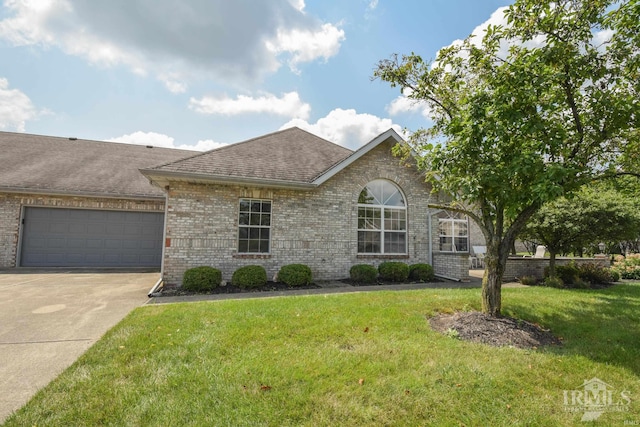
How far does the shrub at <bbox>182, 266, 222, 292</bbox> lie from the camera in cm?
829

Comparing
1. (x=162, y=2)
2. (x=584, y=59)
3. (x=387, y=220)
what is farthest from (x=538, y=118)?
(x=162, y=2)

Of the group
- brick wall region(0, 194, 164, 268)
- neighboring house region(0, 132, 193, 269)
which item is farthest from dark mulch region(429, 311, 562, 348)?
brick wall region(0, 194, 164, 268)

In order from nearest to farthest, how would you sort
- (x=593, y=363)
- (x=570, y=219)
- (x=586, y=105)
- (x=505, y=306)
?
1. (x=593, y=363)
2. (x=586, y=105)
3. (x=505, y=306)
4. (x=570, y=219)

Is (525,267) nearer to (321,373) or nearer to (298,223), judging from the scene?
(298,223)

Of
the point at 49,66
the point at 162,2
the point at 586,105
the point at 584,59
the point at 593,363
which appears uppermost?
the point at 162,2

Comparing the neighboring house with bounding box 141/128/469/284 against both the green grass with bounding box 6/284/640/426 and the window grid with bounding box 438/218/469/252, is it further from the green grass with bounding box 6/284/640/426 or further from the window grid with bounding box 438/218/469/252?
the green grass with bounding box 6/284/640/426

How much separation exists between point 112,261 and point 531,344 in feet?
50.0

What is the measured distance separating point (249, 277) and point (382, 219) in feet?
18.2

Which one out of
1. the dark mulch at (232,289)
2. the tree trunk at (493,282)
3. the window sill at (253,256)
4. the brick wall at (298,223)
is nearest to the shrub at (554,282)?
the brick wall at (298,223)

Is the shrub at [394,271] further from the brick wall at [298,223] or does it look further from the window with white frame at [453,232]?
the window with white frame at [453,232]

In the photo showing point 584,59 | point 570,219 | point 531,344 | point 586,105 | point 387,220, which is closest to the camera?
point 531,344

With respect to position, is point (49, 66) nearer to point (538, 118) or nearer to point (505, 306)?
point (538, 118)

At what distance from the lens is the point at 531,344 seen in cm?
461

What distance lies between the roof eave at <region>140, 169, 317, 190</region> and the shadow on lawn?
6.75 metres
